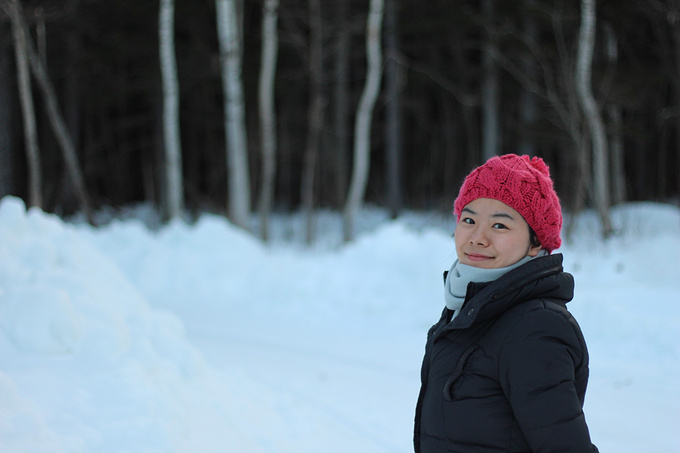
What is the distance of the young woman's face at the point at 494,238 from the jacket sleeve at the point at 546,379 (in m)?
0.23

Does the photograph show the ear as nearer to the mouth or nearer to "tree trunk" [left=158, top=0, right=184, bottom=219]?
the mouth

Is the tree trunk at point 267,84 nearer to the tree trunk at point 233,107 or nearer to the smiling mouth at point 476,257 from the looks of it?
the tree trunk at point 233,107

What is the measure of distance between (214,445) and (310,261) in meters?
5.26

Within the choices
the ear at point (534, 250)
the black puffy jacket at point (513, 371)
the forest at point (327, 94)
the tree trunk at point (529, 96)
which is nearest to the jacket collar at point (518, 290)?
the black puffy jacket at point (513, 371)

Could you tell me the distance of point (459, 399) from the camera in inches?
69.1

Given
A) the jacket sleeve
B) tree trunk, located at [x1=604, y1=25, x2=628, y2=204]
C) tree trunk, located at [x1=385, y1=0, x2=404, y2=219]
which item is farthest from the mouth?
tree trunk, located at [x1=385, y1=0, x2=404, y2=219]

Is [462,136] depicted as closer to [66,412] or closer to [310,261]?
[310,261]

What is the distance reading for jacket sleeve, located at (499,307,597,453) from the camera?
1541mm

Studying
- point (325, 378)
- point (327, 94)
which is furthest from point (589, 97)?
point (327, 94)

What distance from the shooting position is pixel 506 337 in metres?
1.68

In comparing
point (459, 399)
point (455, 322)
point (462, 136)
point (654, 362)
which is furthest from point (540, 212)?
point (462, 136)

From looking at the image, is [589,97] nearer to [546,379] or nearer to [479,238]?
[479,238]

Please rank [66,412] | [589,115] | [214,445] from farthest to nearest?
1. [589,115]
2. [214,445]
3. [66,412]

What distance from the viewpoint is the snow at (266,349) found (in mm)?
3182
